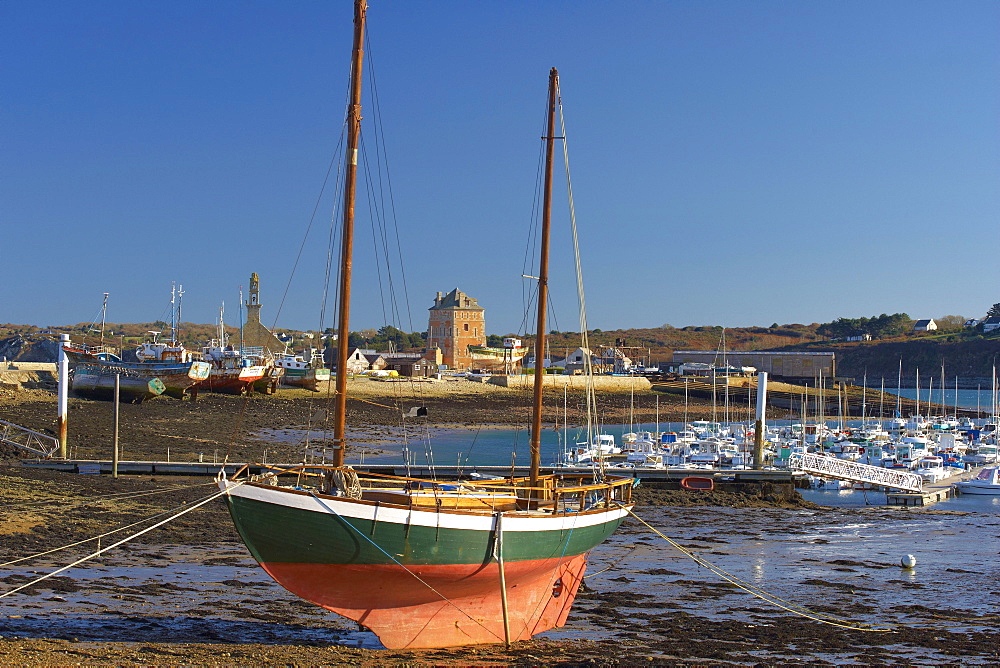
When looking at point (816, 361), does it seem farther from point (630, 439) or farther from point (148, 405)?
point (148, 405)

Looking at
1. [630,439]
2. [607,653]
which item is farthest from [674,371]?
[607,653]

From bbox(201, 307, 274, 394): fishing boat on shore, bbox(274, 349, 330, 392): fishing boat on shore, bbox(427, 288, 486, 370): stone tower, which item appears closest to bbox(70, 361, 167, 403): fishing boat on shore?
bbox(201, 307, 274, 394): fishing boat on shore

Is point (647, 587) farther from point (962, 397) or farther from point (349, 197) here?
point (962, 397)

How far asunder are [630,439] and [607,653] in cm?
3810

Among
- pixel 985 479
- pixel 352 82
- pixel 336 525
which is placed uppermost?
pixel 352 82

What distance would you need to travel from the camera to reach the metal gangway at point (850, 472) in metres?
40.5

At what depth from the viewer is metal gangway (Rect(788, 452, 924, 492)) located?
40.5m

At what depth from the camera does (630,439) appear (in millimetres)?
52531

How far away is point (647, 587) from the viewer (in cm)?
2077

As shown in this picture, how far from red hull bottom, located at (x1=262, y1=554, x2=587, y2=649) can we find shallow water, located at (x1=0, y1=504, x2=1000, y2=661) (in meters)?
0.78

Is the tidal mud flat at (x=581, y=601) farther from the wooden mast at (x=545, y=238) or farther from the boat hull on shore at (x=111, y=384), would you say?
the boat hull on shore at (x=111, y=384)

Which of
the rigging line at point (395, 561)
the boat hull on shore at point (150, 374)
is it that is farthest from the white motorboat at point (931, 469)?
the boat hull on shore at point (150, 374)

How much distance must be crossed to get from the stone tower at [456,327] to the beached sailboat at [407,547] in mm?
112212

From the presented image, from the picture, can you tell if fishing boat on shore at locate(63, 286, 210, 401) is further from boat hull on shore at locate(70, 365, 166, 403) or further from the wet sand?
the wet sand
